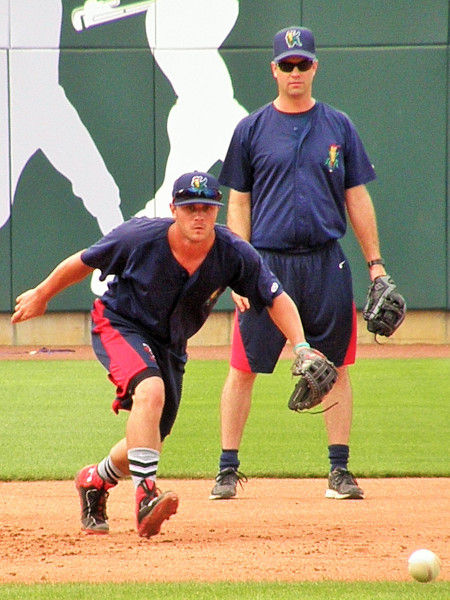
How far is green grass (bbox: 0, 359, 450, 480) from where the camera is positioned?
7.40m

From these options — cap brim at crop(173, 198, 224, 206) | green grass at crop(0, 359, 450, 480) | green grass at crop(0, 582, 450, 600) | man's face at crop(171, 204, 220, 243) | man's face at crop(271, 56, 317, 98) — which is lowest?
green grass at crop(0, 359, 450, 480)

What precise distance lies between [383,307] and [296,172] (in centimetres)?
83

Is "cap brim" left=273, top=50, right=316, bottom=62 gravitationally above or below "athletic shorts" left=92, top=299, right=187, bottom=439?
above

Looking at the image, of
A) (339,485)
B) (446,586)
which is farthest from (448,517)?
(446,586)

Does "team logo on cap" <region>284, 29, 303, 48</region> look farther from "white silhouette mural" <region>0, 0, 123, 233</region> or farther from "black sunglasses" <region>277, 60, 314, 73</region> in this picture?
"white silhouette mural" <region>0, 0, 123, 233</region>

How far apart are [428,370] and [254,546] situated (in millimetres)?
8408

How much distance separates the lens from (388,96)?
52.3 ft

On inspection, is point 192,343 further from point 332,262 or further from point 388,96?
point 332,262

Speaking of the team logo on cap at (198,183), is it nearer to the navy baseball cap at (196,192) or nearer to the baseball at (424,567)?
the navy baseball cap at (196,192)

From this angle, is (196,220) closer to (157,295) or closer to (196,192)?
(196,192)

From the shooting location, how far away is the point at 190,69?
16.0 m

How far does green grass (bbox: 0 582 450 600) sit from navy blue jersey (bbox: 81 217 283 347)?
1.36 metres

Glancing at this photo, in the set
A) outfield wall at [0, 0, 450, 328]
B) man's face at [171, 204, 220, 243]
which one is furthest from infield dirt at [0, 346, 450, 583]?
outfield wall at [0, 0, 450, 328]

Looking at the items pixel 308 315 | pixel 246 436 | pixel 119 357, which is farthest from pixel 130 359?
pixel 246 436
